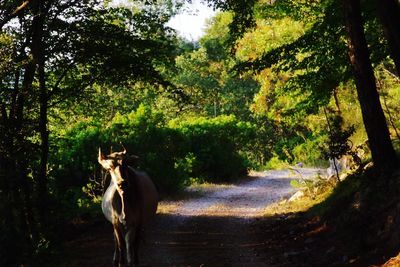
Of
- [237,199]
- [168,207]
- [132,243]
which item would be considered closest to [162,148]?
[168,207]

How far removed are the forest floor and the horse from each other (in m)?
0.94

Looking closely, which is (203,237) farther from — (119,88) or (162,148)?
(162,148)

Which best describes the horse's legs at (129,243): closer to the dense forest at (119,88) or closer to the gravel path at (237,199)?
the dense forest at (119,88)

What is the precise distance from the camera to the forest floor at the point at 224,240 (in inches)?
363

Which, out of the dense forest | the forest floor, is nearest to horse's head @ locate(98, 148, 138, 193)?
the dense forest

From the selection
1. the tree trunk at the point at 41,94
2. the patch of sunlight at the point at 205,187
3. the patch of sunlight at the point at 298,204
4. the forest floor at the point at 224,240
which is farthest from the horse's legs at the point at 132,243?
the patch of sunlight at the point at 205,187

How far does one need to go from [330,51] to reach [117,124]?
7.23 m

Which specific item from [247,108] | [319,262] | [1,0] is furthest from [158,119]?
[247,108]

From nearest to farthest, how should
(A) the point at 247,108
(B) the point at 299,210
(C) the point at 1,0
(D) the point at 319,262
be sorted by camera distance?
1. (D) the point at 319,262
2. (C) the point at 1,0
3. (B) the point at 299,210
4. (A) the point at 247,108

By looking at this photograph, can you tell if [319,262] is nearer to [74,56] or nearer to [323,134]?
[74,56]

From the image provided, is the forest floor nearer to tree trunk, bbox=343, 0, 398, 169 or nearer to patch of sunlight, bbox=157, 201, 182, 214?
patch of sunlight, bbox=157, 201, 182, 214

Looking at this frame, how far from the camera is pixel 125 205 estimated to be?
8.18 metres

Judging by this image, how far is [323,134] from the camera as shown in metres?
19.9

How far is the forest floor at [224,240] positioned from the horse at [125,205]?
938mm
